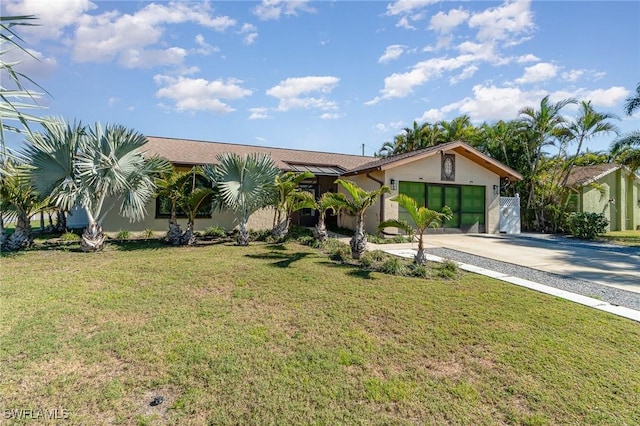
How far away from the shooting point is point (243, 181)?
1115 cm

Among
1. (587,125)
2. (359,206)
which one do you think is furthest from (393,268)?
(587,125)

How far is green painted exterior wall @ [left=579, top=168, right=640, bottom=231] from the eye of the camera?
19.1 m

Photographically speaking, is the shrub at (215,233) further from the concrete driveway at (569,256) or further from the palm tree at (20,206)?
the concrete driveway at (569,256)

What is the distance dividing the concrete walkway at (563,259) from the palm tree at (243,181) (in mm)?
4549

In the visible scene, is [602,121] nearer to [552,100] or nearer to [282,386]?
[552,100]

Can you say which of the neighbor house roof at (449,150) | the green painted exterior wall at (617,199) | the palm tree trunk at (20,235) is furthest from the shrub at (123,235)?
the green painted exterior wall at (617,199)

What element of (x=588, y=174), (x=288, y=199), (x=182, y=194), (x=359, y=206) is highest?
(x=588, y=174)

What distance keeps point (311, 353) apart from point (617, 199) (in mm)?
25895

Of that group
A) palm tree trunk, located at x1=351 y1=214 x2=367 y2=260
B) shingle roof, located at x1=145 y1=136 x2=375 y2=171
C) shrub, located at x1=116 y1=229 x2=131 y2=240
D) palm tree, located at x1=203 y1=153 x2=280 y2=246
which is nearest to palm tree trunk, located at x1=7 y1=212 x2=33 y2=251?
shrub, located at x1=116 y1=229 x2=131 y2=240

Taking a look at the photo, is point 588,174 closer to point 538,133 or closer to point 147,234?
point 538,133

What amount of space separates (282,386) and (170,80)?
52.1 feet

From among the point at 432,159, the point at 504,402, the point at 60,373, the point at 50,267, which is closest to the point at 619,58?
the point at 432,159

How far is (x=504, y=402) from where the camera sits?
3018 millimetres

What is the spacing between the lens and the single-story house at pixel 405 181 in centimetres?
1413
